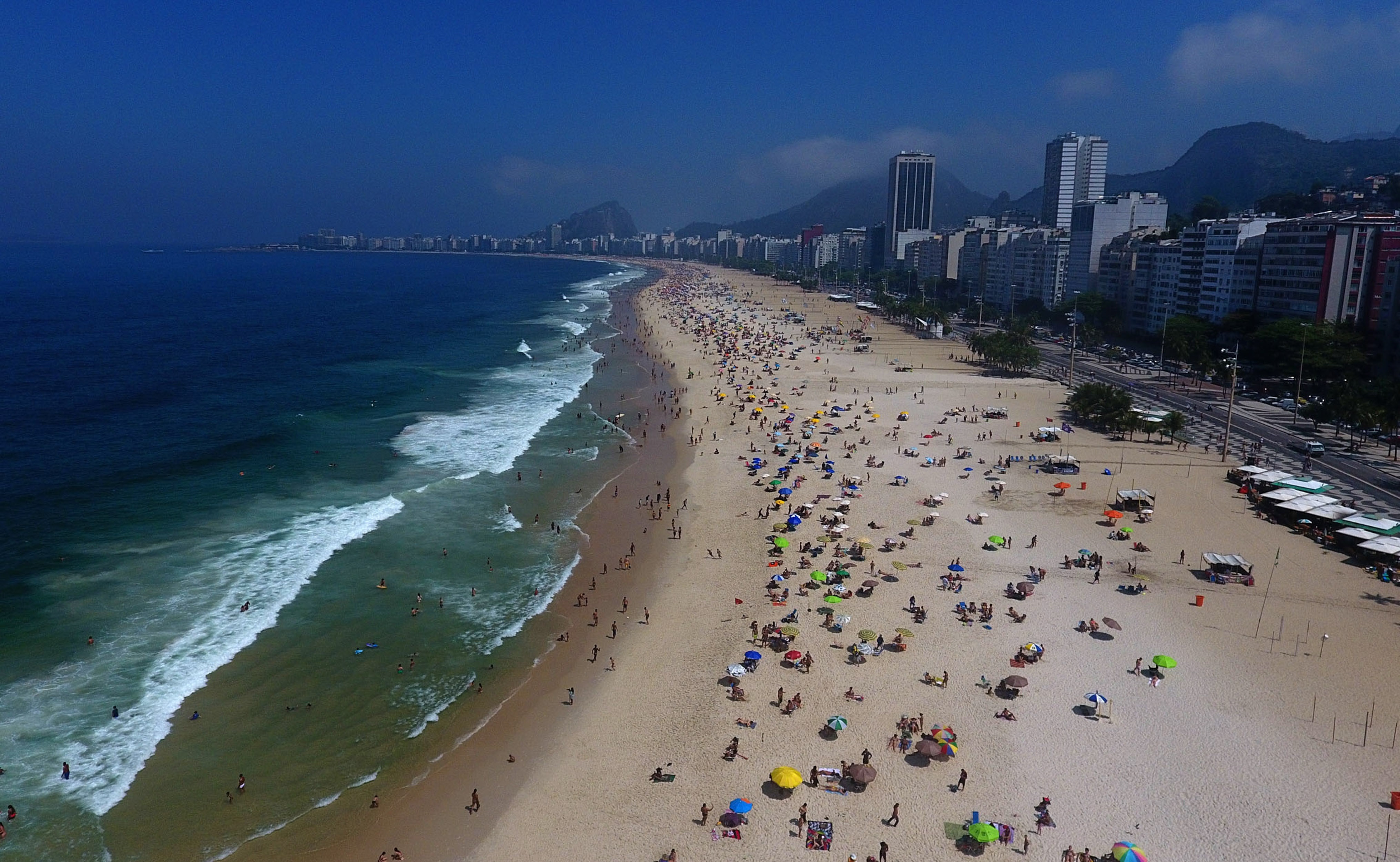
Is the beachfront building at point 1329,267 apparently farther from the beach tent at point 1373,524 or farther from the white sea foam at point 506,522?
the white sea foam at point 506,522

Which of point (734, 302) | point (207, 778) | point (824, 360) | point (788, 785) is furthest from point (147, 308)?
point (788, 785)

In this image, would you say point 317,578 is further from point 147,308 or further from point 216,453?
point 147,308

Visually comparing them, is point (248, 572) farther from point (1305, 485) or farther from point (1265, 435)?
point (1265, 435)

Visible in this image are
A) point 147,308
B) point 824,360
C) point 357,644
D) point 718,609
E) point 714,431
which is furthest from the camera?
point 147,308

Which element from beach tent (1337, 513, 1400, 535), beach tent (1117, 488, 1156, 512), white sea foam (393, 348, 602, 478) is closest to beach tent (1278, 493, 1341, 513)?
beach tent (1337, 513, 1400, 535)

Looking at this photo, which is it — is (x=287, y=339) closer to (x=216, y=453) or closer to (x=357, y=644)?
(x=216, y=453)

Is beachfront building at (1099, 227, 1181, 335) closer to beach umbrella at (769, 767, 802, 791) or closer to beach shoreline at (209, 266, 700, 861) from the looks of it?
beach shoreline at (209, 266, 700, 861)

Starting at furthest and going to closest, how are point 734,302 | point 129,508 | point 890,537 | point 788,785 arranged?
point 734,302 → point 129,508 → point 890,537 → point 788,785

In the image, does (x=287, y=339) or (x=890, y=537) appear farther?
(x=287, y=339)
